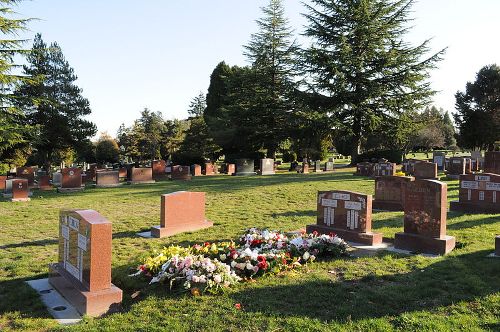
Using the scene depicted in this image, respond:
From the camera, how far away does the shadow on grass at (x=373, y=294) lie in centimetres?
555

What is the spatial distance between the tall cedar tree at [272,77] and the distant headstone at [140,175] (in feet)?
53.7

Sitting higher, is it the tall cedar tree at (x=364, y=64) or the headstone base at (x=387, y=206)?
the tall cedar tree at (x=364, y=64)

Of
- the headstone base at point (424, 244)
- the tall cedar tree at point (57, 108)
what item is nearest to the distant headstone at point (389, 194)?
the headstone base at point (424, 244)

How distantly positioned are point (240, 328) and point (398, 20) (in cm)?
3544

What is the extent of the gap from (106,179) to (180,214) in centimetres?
1379

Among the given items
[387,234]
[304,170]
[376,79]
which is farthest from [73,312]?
[376,79]

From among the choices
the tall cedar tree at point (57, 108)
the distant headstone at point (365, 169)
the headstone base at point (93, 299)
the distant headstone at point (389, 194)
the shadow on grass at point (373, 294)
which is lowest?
the headstone base at point (93, 299)

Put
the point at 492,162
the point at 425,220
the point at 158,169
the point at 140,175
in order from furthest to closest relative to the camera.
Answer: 1. the point at 158,169
2. the point at 140,175
3. the point at 492,162
4. the point at 425,220

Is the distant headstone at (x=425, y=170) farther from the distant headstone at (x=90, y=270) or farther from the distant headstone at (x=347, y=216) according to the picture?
the distant headstone at (x=90, y=270)

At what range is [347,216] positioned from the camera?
9781 millimetres

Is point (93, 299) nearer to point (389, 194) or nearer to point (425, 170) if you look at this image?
point (389, 194)

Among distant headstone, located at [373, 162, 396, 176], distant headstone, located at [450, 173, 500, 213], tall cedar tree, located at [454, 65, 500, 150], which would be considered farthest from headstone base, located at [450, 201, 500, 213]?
tall cedar tree, located at [454, 65, 500, 150]

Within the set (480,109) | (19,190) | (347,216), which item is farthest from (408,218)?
(480,109)

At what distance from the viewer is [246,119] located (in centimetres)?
4134
